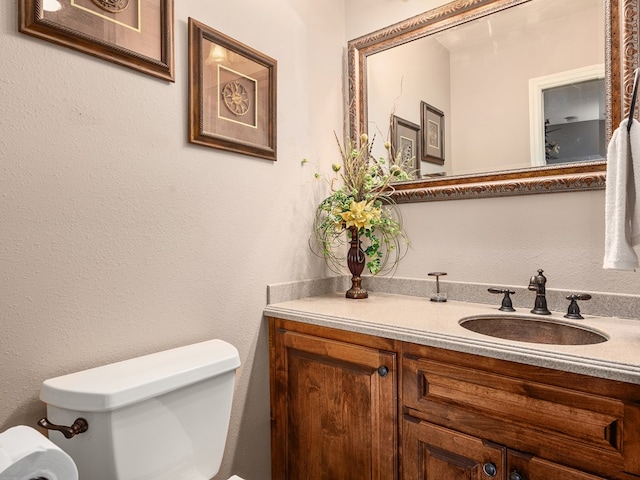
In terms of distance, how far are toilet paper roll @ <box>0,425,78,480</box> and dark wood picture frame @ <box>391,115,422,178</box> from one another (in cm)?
156

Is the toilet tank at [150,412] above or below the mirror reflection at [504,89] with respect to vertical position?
below

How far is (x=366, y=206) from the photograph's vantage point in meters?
1.62

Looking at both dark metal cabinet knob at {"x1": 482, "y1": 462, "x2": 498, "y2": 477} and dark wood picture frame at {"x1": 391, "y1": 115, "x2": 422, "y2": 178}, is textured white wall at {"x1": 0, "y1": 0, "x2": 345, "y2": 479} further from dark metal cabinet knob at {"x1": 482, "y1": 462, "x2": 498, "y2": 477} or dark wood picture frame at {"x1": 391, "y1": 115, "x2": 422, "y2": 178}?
dark metal cabinet knob at {"x1": 482, "y1": 462, "x2": 498, "y2": 477}

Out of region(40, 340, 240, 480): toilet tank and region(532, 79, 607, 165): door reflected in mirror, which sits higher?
region(532, 79, 607, 165): door reflected in mirror

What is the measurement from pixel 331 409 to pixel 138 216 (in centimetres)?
89

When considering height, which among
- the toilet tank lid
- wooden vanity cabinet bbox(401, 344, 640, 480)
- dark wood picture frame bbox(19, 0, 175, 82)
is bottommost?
wooden vanity cabinet bbox(401, 344, 640, 480)

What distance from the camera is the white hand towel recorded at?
1.02 m

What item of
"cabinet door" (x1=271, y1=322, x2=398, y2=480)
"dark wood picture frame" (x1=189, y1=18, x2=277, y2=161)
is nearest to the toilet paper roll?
"cabinet door" (x1=271, y1=322, x2=398, y2=480)

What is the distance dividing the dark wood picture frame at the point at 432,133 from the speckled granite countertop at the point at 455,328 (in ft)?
2.07

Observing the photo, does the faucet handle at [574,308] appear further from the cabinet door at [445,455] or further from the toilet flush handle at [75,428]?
the toilet flush handle at [75,428]

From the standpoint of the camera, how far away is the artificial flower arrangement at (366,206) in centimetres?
169

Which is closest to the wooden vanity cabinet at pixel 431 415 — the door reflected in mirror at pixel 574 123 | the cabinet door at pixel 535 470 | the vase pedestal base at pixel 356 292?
the cabinet door at pixel 535 470

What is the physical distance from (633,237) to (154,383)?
1.31m

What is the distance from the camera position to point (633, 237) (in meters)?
1.03
